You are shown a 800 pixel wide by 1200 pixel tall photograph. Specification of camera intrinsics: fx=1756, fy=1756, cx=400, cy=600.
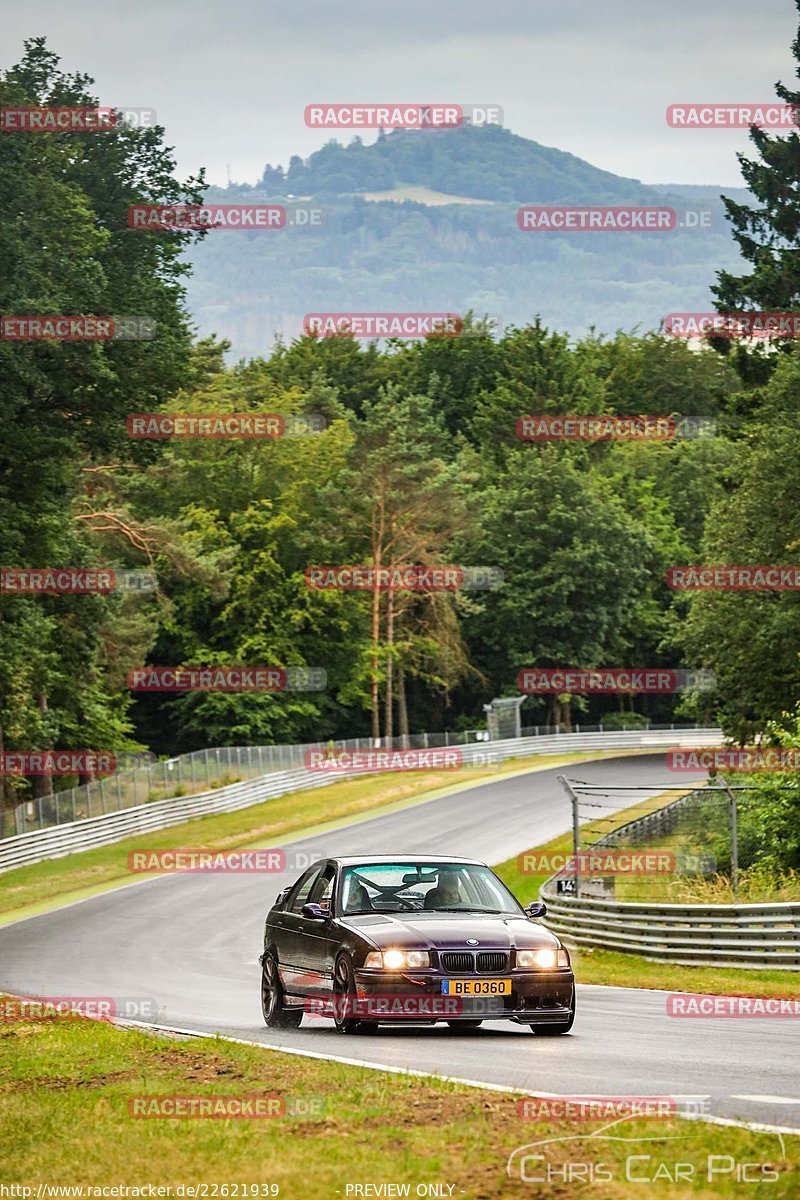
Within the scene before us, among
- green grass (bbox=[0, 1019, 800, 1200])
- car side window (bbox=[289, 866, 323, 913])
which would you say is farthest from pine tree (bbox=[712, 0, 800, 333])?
green grass (bbox=[0, 1019, 800, 1200])

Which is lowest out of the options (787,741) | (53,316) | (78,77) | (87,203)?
(787,741)

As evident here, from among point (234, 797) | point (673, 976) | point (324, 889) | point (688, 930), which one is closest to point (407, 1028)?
point (324, 889)

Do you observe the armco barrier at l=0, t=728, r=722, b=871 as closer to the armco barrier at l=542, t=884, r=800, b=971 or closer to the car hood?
the armco barrier at l=542, t=884, r=800, b=971

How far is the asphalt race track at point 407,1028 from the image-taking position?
10570mm

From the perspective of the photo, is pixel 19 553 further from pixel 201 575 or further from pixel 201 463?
pixel 201 463

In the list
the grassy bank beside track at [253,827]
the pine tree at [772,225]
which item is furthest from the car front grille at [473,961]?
the pine tree at [772,225]

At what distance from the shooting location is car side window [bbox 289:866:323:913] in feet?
50.5

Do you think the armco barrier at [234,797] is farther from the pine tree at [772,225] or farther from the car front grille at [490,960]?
the car front grille at [490,960]

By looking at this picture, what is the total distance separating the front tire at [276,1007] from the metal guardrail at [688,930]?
8.57 m

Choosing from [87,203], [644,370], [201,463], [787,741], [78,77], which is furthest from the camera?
[644,370]

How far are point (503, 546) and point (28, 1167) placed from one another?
85955 millimetres

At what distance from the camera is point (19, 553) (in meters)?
39.3

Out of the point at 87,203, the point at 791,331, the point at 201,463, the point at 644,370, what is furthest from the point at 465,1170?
the point at 644,370

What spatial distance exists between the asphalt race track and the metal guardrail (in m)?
2.79
